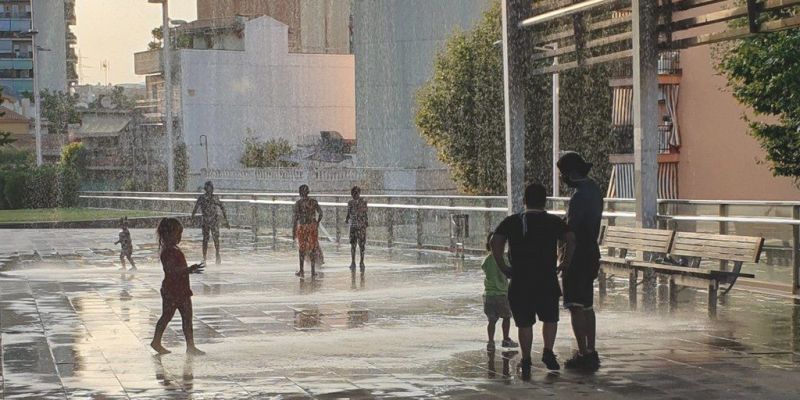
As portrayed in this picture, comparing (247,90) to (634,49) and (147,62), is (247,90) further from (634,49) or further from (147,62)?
(634,49)

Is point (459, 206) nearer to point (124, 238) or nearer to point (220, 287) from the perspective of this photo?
point (124, 238)

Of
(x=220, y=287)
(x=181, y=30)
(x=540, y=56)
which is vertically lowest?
(x=220, y=287)

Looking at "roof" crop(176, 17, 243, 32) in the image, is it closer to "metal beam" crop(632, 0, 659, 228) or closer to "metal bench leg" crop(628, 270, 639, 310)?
"metal beam" crop(632, 0, 659, 228)

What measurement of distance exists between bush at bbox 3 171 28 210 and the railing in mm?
11779

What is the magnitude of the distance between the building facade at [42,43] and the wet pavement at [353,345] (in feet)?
395

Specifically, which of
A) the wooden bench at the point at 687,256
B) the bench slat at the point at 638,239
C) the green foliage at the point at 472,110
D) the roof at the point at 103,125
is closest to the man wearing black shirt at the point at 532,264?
the wooden bench at the point at 687,256

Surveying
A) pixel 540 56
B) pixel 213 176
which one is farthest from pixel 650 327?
pixel 213 176

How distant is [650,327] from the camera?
1430 cm

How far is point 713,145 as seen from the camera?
52344 millimetres

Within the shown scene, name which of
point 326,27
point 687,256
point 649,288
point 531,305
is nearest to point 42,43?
point 326,27

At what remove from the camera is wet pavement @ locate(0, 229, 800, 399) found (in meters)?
10.3

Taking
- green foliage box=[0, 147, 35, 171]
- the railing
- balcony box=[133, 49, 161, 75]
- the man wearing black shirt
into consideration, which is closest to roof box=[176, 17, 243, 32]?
balcony box=[133, 49, 161, 75]

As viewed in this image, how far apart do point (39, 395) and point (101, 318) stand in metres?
5.86

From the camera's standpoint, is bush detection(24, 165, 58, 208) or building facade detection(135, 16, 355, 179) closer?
bush detection(24, 165, 58, 208)
